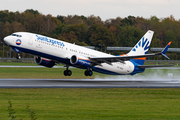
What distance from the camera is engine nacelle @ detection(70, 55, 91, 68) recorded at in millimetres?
39900

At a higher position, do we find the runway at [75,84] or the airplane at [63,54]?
the airplane at [63,54]

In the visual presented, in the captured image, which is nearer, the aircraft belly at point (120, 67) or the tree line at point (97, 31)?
the aircraft belly at point (120, 67)

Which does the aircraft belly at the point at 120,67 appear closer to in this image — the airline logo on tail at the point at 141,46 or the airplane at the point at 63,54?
the airplane at the point at 63,54

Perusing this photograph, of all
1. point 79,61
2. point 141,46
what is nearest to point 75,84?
point 79,61

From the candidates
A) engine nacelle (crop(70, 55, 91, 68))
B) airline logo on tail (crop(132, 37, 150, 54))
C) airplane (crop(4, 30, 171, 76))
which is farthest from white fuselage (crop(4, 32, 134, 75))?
airline logo on tail (crop(132, 37, 150, 54))

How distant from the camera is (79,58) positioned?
40062mm

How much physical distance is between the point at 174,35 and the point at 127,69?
380ft
